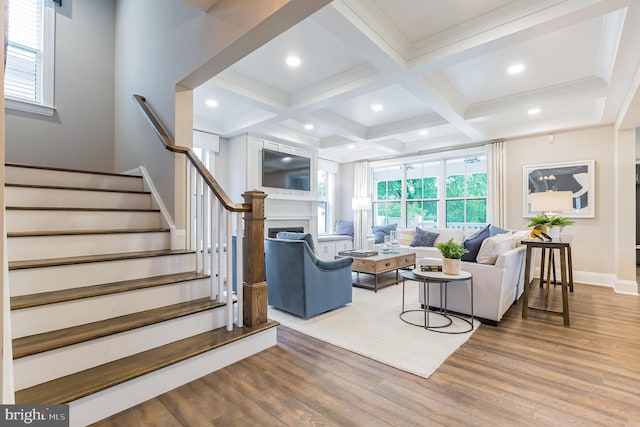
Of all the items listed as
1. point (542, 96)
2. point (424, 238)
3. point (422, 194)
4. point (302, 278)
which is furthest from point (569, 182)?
point (302, 278)

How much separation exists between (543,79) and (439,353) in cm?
353

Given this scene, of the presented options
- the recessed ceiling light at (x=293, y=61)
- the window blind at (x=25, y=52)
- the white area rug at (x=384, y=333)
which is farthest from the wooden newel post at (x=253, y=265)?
the window blind at (x=25, y=52)

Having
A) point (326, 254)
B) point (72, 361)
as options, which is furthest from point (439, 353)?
point (326, 254)

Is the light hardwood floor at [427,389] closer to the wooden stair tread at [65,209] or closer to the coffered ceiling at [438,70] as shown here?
the wooden stair tread at [65,209]

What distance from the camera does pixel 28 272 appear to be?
6.02 feet

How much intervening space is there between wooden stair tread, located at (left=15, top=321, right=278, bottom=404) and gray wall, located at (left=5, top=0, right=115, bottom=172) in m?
3.12

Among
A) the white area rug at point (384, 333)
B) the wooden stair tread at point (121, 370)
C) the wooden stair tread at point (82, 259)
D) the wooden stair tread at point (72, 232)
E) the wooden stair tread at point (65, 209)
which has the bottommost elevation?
the white area rug at point (384, 333)

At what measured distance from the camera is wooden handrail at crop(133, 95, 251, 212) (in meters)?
2.27

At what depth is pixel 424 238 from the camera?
5.82 m

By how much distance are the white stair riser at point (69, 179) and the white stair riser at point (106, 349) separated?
5.89 feet

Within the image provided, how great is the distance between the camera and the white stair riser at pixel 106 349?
58.7 inches

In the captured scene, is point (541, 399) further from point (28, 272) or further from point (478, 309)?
point (28, 272)

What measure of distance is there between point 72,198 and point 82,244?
2.23 ft

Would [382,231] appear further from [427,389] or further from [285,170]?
[427,389]
